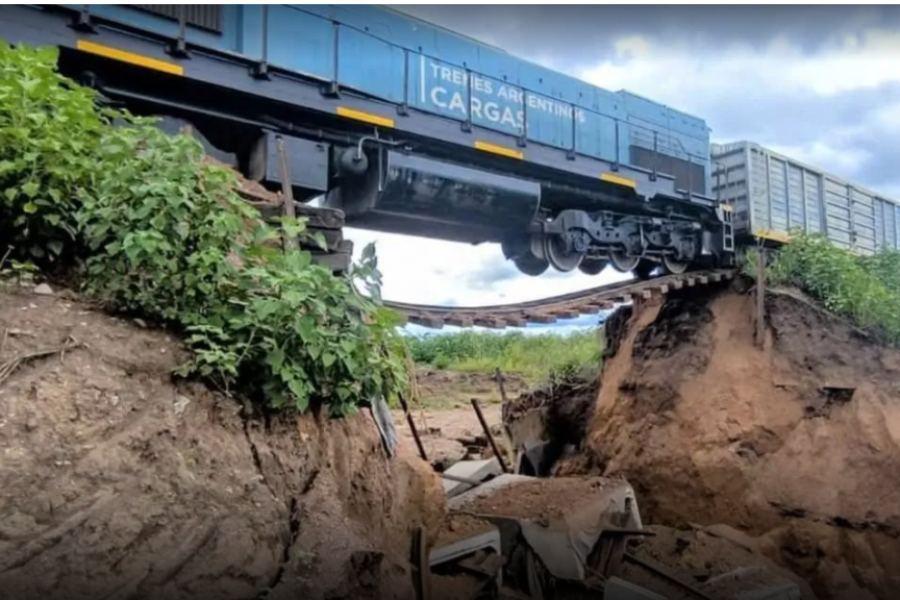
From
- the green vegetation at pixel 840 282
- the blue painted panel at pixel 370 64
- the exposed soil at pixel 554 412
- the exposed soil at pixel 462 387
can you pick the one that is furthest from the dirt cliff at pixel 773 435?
the exposed soil at pixel 462 387

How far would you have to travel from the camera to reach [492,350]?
24.3 meters

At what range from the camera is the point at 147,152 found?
3.94m

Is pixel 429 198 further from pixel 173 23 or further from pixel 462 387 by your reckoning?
pixel 462 387

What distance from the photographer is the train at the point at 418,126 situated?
6633 mm

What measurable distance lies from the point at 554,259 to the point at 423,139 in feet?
8.97

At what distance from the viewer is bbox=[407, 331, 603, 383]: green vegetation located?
2078cm

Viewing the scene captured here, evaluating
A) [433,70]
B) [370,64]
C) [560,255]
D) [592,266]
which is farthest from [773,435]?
[370,64]

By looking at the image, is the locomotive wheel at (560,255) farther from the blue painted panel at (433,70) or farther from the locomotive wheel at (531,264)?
the blue painted panel at (433,70)

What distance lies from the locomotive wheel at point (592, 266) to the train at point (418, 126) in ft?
0.12

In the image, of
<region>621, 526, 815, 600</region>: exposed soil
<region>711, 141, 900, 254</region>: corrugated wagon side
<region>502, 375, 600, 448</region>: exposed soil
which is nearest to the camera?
<region>621, 526, 815, 600</region>: exposed soil

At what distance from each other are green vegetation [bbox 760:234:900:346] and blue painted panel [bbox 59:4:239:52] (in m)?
7.62

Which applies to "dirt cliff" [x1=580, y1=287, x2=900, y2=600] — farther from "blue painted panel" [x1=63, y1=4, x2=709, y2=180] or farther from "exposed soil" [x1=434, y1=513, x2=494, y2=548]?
"exposed soil" [x1=434, y1=513, x2=494, y2=548]

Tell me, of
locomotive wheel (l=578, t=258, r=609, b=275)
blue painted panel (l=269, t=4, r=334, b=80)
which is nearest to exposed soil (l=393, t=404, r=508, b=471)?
locomotive wheel (l=578, t=258, r=609, b=275)

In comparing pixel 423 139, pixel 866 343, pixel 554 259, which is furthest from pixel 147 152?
pixel 866 343
